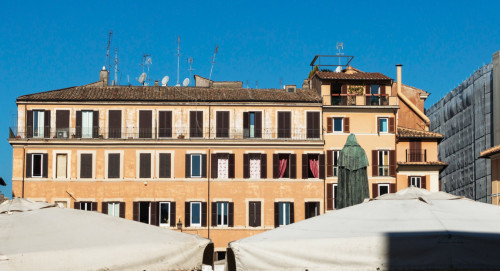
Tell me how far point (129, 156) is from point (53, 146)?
179 inches

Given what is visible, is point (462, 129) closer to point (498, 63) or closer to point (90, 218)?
point (498, 63)

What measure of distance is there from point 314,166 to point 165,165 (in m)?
8.95

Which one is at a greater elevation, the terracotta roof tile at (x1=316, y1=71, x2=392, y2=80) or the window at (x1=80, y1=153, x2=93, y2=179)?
the terracotta roof tile at (x1=316, y1=71, x2=392, y2=80)

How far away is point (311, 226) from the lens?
1132 centimetres

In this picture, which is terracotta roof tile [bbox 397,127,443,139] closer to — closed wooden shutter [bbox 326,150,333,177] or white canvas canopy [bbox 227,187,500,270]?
closed wooden shutter [bbox 326,150,333,177]

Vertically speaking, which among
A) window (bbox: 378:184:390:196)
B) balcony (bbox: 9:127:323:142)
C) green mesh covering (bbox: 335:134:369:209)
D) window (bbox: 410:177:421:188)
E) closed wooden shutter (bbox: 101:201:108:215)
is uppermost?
balcony (bbox: 9:127:323:142)

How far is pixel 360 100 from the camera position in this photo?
177 ft

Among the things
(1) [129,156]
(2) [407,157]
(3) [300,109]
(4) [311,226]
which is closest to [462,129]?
(2) [407,157]

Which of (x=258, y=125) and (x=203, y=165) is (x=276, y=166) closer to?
(x=258, y=125)

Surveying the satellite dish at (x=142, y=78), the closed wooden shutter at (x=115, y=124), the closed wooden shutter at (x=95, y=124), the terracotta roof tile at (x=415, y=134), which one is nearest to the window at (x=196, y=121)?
the closed wooden shutter at (x=115, y=124)

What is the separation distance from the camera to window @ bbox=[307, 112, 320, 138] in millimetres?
52250

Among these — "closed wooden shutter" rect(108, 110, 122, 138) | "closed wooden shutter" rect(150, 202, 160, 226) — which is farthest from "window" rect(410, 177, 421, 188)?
"closed wooden shutter" rect(108, 110, 122, 138)

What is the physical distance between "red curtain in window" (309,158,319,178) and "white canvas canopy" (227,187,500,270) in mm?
40439

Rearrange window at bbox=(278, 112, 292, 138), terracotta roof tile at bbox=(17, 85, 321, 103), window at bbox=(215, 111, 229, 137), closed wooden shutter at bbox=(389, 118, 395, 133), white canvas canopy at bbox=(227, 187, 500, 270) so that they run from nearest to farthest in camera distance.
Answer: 1. white canvas canopy at bbox=(227, 187, 500, 270)
2. window at bbox=(215, 111, 229, 137)
3. window at bbox=(278, 112, 292, 138)
4. terracotta roof tile at bbox=(17, 85, 321, 103)
5. closed wooden shutter at bbox=(389, 118, 395, 133)
